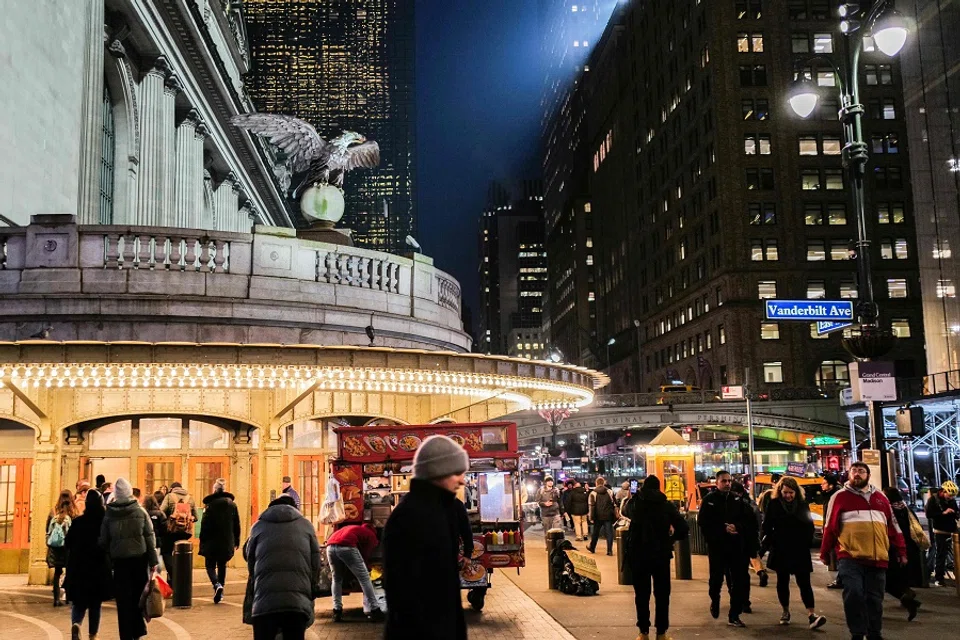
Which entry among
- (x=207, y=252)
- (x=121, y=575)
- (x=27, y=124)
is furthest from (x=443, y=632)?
(x=27, y=124)

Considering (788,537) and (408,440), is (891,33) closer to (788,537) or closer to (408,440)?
(788,537)

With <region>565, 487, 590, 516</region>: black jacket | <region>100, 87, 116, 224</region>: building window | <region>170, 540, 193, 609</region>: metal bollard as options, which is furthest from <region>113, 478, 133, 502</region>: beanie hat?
<region>100, 87, 116, 224</region>: building window

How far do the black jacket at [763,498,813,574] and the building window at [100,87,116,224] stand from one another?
1289 inches

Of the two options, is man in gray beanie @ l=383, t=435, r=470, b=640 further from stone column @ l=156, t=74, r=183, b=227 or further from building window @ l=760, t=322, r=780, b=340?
building window @ l=760, t=322, r=780, b=340

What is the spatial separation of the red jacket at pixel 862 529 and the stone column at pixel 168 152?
125 ft

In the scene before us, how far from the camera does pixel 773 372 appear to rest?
8056cm

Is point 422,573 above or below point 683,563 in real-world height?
above

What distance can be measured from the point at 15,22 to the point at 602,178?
384 ft

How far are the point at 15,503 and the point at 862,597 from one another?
593 inches

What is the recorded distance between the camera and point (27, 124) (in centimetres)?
2738

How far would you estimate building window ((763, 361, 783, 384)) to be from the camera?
8019 centimetres

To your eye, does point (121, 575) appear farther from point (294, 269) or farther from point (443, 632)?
point (294, 269)

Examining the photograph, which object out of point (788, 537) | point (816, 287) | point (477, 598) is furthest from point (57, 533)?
point (816, 287)

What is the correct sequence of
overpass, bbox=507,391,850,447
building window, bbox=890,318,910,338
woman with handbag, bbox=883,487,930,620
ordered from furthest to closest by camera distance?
building window, bbox=890,318,910,338, overpass, bbox=507,391,850,447, woman with handbag, bbox=883,487,930,620
